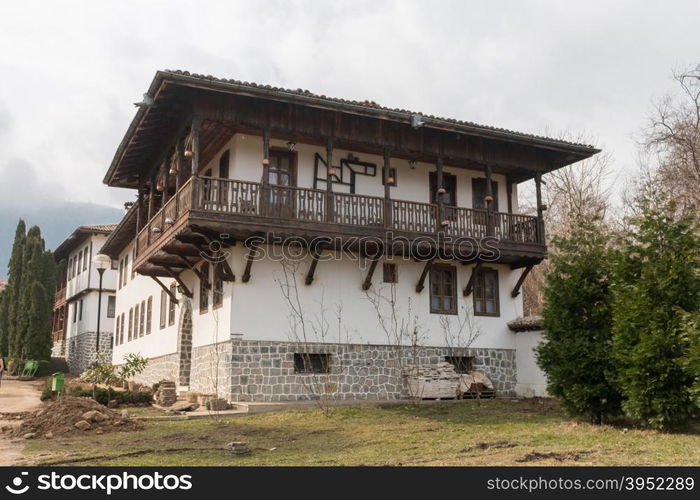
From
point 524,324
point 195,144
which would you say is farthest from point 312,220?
point 524,324

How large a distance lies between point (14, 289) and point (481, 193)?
27560 millimetres

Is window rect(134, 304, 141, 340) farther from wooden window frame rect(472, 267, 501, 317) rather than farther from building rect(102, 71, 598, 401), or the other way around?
wooden window frame rect(472, 267, 501, 317)

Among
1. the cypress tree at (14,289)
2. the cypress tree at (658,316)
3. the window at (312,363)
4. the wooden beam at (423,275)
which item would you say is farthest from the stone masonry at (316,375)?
the cypress tree at (14,289)

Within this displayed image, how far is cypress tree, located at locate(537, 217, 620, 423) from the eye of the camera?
39.3ft

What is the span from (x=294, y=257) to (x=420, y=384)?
4502 mm

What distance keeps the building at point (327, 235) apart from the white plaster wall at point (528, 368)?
1.02 ft

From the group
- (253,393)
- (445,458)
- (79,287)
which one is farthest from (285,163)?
(79,287)

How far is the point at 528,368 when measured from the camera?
62.7 feet

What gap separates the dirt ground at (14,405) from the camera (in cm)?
1014

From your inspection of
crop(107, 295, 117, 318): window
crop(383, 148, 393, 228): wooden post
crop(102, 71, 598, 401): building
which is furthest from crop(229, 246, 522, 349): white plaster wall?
crop(107, 295, 117, 318): window

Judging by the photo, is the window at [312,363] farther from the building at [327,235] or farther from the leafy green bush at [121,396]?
the leafy green bush at [121,396]

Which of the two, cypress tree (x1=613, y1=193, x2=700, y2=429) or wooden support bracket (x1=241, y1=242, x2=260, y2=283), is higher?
wooden support bracket (x1=241, y1=242, x2=260, y2=283)

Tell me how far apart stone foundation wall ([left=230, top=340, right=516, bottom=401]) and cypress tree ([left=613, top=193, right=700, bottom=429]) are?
7.16m

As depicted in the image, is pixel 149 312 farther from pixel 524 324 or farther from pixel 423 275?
pixel 524 324
